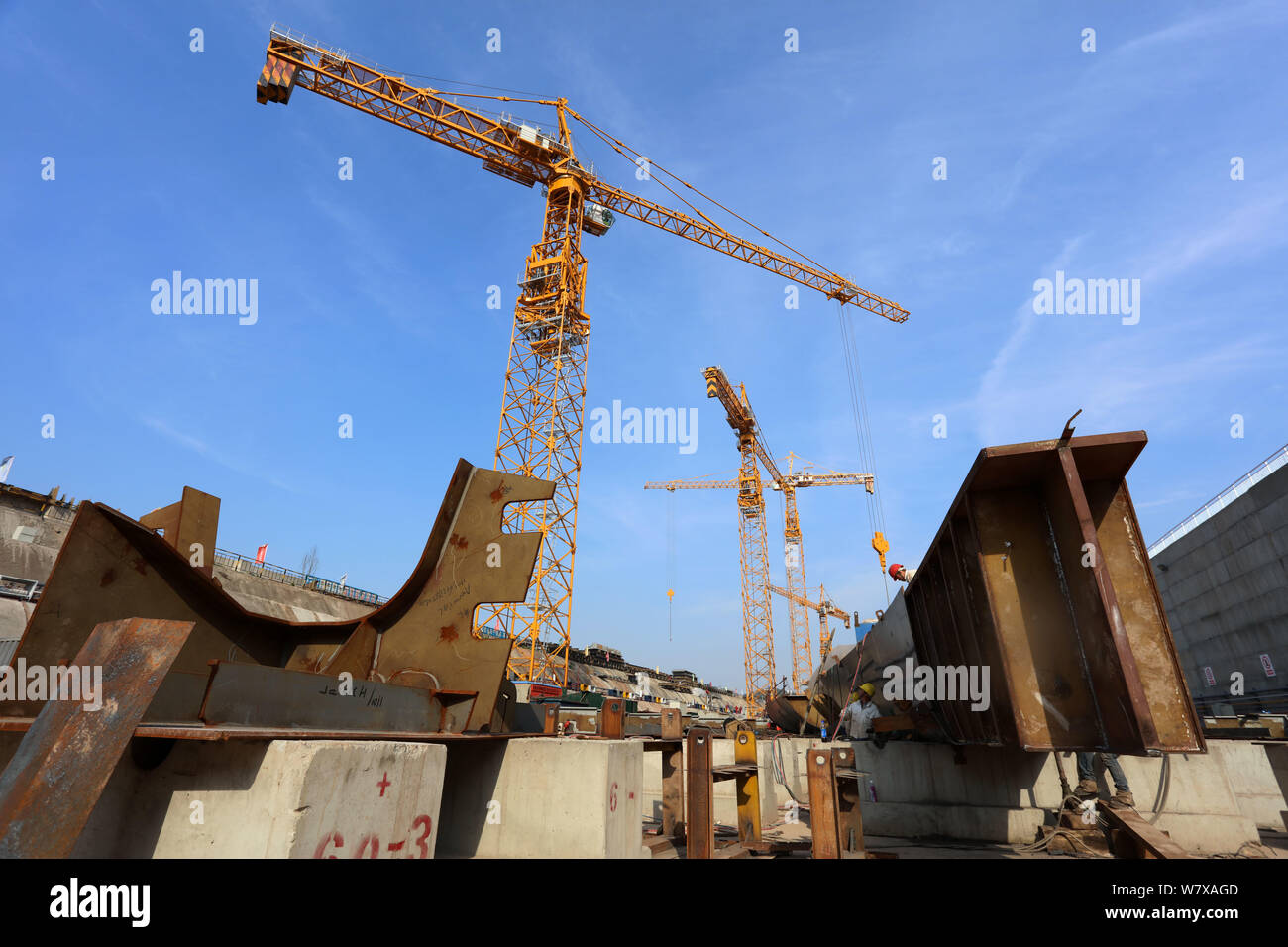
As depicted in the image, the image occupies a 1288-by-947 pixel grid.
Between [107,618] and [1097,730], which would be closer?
[107,618]

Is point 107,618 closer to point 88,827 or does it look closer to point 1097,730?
point 88,827

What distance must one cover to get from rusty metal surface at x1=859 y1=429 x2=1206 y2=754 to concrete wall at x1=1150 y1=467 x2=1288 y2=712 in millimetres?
17076

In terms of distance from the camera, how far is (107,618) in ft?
14.3

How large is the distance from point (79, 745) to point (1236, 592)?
28.6 m

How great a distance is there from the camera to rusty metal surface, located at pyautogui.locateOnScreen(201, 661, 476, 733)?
352cm

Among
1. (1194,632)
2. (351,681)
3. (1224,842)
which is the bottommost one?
(1224,842)

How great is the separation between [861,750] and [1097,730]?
5.59 meters

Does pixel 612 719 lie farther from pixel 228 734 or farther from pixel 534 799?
pixel 228 734

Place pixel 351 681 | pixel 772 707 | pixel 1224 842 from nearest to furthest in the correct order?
pixel 351 681 < pixel 1224 842 < pixel 772 707

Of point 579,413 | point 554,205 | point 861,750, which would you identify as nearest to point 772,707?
point 861,750

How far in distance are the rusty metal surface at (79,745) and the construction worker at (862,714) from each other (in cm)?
1018

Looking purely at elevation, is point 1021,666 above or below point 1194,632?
below

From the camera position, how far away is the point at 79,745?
246 cm

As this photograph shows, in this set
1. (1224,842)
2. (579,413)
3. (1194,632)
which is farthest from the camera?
(579,413)
